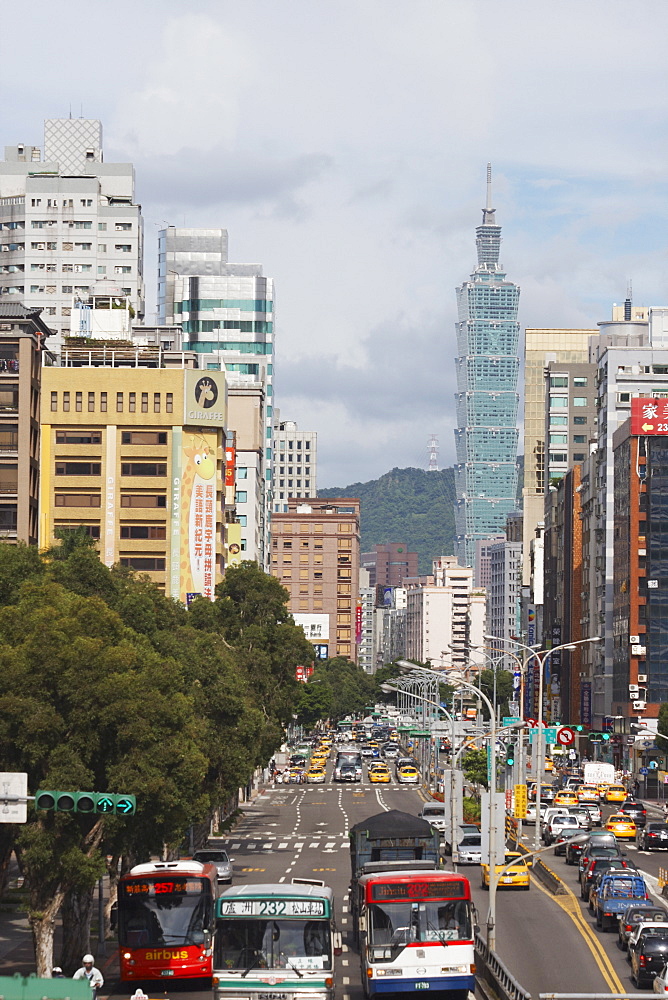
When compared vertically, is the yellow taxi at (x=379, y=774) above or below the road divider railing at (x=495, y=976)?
below

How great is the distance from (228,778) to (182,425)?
57.9m

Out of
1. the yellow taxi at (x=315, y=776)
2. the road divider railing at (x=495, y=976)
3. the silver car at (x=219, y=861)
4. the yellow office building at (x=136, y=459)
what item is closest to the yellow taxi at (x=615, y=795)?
the yellow office building at (x=136, y=459)

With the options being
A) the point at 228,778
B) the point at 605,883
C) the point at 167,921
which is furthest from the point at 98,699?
the point at 228,778

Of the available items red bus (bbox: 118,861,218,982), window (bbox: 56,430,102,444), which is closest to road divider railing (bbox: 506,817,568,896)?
red bus (bbox: 118,861,218,982)

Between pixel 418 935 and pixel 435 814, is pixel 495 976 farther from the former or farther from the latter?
pixel 435 814

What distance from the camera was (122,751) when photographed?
143ft

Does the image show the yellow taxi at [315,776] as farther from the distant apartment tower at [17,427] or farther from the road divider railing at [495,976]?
the road divider railing at [495,976]

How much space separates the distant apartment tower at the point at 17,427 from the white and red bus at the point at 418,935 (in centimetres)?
7453

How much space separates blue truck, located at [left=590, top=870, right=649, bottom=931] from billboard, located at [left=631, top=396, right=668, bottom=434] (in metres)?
105

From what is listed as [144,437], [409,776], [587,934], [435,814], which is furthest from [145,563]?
[587,934]

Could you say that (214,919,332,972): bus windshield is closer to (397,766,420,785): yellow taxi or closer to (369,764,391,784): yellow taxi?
(369,764,391,784): yellow taxi

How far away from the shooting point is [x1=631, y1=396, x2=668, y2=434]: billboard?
156125mm

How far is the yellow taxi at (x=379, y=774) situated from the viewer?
146 metres

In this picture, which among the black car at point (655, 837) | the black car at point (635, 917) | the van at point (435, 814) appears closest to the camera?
the black car at point (635, 917)
